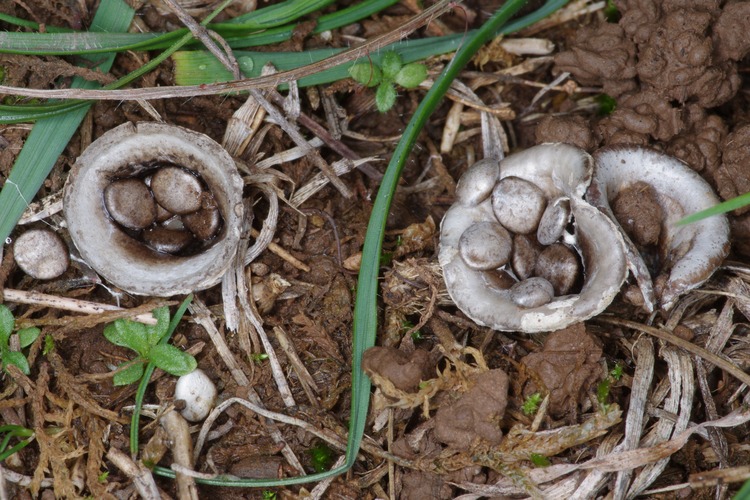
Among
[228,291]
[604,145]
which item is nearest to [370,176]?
[228,291]

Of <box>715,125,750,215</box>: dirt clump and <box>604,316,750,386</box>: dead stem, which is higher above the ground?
<box>715,125,750,215</box>: dirt clump

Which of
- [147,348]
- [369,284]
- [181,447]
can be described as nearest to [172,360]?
[147,348]

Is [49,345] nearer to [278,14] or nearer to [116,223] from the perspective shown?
[116,223]

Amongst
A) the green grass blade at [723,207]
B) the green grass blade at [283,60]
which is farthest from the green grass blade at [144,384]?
the green grass blade at [723,207]

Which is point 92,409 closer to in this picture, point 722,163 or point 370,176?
point 370,176

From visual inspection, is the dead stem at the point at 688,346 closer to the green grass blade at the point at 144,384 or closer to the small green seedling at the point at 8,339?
the green grass blade at the point at 144,384

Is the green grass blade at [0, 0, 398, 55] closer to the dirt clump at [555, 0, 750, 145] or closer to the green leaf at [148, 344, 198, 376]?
the dirt clump at [555, 0, 750, 145]

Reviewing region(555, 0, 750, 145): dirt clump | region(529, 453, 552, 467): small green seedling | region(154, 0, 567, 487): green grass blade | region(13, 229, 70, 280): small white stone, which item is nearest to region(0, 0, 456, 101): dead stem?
region(154, 0, 567, 487): green grass blade
